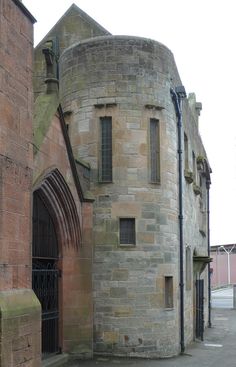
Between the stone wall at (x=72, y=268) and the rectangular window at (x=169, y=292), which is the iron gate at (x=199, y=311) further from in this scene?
the stone wall at (x=72, y=268)

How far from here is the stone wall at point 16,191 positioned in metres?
6.84

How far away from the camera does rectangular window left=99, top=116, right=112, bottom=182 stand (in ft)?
48.6

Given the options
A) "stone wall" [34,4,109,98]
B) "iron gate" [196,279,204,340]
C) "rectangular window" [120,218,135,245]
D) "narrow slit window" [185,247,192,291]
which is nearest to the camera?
"rectangular window" [120,218,135,245]

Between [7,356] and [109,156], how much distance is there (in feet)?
28.7

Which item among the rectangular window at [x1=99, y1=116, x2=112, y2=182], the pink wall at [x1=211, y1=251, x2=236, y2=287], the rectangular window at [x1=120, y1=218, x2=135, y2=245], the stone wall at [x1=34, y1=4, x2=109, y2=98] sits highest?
the stone wall at [x1=34, y1=4, x2=109, y2=98]

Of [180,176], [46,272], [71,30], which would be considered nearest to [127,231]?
[180,176]

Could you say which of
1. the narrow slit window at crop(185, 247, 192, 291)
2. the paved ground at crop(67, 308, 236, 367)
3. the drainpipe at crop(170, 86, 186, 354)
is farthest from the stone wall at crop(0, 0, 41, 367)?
the narrow slit window at crop(185, 247, 192, 291)

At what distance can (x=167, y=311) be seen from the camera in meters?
14.7

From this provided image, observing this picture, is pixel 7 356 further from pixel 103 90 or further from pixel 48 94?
pixel 103 90

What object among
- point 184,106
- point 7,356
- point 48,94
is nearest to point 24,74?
point 7,356

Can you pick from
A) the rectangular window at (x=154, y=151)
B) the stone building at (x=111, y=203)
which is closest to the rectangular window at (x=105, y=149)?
the stone building at (x=111, y=203)

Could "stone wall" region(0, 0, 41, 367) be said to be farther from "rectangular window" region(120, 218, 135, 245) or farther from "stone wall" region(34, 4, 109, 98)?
"stone wall" region(34, 4, 109, 98)

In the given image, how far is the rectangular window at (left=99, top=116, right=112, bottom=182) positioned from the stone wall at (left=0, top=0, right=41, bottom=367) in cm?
711

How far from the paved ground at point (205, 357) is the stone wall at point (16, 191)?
236 inches
